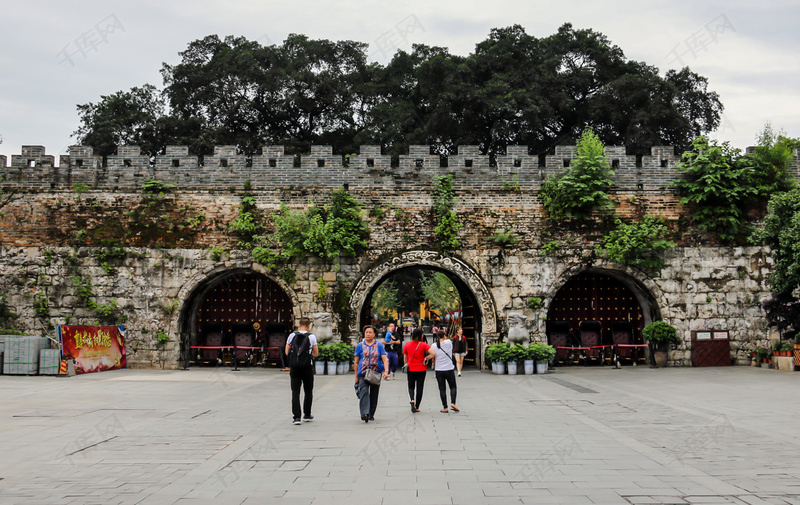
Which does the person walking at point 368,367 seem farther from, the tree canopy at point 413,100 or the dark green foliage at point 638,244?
the tree canopy at point 413,100

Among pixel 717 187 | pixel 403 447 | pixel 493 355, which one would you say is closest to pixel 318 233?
pixel 493 355

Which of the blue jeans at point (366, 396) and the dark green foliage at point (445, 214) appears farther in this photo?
the dark green foliage at point (445, 214)

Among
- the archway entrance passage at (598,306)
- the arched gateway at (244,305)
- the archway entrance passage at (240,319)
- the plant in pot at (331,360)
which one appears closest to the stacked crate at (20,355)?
the archway entrance passage at (240,319)

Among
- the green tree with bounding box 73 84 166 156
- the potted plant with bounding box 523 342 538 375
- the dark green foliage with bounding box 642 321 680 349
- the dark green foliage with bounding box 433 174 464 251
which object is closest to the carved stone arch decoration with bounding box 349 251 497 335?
the dark green foliage with bounding box 433 174 464 251

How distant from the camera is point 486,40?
3036 cm

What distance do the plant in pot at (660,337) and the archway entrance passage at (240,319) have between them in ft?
31.4

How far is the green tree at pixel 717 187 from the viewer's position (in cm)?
1616

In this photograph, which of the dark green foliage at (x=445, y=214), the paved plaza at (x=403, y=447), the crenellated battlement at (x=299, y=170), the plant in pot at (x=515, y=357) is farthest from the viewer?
the crenellated battlement at (x=299, y=170)

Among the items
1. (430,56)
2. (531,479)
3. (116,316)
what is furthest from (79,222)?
(430,56)

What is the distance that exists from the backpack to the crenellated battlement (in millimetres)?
8775

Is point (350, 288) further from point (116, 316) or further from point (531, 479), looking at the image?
point (531, 479)

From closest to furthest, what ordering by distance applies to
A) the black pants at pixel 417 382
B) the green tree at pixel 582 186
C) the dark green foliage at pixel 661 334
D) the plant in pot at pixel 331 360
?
the black pants at pixel 417 382
the plant in pot at pixel 331 360
the dark green foliage at pixel 661 334
the green tree at pixel 582 186

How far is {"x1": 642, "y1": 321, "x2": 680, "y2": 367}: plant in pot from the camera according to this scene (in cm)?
1579

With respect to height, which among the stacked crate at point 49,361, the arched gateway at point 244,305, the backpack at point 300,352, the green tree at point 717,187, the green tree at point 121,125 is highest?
the green tree at point 121,125
